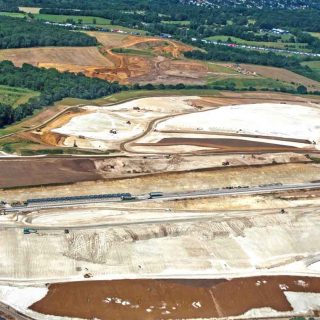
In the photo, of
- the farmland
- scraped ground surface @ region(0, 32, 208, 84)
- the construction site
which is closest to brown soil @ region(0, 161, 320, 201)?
the construction site

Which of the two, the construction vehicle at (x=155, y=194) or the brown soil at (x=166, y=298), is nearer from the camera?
the brown soil at (x=166, y=298)

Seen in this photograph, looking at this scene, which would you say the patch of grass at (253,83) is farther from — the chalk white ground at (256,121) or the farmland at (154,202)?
the chalk white ground at (256,121)

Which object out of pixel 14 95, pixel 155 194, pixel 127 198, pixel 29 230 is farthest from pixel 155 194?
pixel 14 95

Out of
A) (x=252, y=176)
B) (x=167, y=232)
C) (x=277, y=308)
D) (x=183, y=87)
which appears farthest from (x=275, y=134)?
(x=277, y=308)

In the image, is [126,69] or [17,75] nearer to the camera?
[17,75]

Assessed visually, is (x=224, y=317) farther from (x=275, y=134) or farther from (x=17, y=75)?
(x=17, y=75)

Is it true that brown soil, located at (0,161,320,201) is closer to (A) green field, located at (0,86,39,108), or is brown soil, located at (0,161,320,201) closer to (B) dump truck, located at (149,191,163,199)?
(B) dump truck, located at (149,191,163,199)

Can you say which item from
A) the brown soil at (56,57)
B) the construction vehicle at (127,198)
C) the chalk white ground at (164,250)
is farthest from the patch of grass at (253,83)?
the chalk white ground at (164,250)
